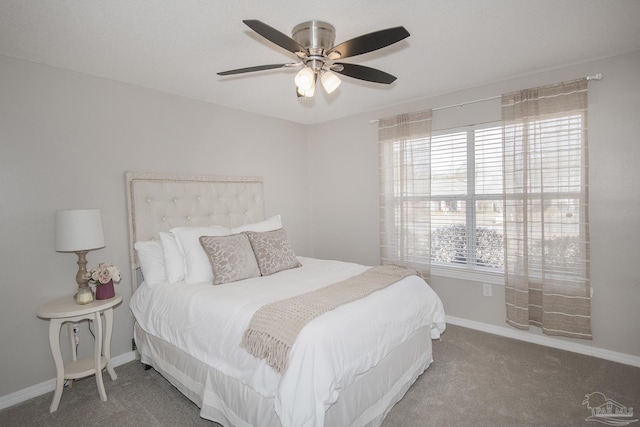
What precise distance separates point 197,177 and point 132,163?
1.89 ft

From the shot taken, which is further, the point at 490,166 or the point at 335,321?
the point at 490,166

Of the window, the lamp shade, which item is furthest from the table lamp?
the window

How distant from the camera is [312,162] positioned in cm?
460

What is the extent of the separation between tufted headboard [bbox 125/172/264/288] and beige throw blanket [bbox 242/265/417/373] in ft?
5.30

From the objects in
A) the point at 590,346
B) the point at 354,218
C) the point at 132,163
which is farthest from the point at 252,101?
the point at 590,346

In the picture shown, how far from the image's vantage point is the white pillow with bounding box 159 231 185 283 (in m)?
2.61

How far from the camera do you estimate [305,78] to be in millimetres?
1875

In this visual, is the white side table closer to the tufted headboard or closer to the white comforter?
the white comforter

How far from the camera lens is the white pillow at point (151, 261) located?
263 cm

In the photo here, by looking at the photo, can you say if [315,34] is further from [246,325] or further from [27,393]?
[27,393]

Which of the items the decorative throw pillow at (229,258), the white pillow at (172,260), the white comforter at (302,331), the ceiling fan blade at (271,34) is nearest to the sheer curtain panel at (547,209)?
the white comforter at (302,331)

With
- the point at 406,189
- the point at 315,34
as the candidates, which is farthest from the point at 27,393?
the point at 406,189

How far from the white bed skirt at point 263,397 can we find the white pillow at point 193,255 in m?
0.52

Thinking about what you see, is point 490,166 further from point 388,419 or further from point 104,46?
point 104,46
